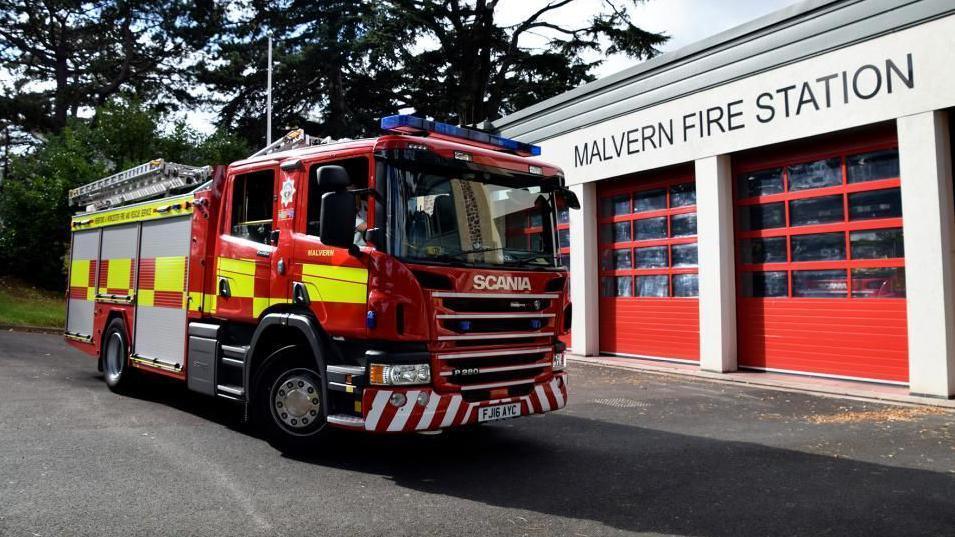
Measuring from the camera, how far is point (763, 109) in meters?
10.6

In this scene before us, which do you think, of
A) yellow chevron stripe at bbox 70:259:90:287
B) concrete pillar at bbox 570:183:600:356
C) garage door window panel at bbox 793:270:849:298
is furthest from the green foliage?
garage door window panel at bbox 793:270:849:298

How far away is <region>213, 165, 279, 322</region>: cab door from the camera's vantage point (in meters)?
6.22

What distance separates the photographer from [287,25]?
2972 centimetres

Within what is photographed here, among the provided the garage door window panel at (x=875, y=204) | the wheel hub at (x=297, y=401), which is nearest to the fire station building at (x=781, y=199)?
the garage door window panel at (x=875, y=204)

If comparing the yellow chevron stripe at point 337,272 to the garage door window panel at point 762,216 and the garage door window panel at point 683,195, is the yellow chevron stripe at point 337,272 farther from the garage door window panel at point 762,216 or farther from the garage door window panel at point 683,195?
the garage door window panel at point 683,195

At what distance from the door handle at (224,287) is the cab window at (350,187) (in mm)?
1358

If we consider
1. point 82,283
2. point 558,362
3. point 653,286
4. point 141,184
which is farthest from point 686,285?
point 82,283

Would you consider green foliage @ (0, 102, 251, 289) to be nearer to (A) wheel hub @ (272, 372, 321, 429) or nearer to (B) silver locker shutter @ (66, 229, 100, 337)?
(B) silver locker shutter @ (66, 229, 100, 337)

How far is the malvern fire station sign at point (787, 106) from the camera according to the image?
8.70 m

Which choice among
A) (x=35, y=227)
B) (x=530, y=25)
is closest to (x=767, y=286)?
(x=530, y=25)

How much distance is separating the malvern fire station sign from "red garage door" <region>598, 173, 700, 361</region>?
2.07 ft

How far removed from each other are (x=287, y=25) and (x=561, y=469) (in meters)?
28.5

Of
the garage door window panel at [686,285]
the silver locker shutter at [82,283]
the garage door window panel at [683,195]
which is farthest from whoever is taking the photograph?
the garage door window panel at [683,195]

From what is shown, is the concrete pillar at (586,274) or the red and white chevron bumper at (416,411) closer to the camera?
the red and white chevron bumper at (416,411)
